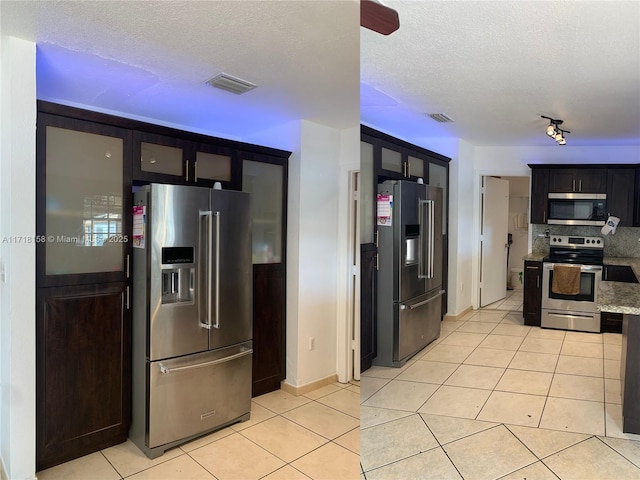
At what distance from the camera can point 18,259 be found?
53.2 inches

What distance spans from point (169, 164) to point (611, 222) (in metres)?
1.63

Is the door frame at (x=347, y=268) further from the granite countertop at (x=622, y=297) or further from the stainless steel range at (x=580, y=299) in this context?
the granite countertop at (x=622, y=297)

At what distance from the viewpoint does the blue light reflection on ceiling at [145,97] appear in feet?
4.69

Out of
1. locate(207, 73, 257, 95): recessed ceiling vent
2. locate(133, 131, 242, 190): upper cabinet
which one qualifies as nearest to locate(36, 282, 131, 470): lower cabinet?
locate(133, 131, 242, 190): upper cabinet

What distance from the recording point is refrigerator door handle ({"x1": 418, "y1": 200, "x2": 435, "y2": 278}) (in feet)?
1.24

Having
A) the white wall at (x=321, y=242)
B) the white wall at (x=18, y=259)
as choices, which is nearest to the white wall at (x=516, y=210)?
the white wall at (x=321, y=242)

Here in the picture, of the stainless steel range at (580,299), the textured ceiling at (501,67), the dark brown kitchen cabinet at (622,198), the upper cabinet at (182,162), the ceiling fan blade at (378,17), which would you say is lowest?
the stainless steel range at (580,299)

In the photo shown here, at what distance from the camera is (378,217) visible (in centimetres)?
37

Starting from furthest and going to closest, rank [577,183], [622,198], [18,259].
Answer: [577,183] → [18,259] → [622,198]

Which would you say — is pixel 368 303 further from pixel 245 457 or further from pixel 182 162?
pixel 182 162

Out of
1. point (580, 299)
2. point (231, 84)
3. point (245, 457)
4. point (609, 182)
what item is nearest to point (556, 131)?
point (580, 299)

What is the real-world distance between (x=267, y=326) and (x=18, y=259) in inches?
44.0

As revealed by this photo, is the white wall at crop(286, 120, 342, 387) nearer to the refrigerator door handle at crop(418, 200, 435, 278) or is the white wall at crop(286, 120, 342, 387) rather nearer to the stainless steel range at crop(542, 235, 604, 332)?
the refrigerator door handle at crop(418, 200, 435, 278)

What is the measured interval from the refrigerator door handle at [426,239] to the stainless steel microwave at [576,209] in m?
1.77
